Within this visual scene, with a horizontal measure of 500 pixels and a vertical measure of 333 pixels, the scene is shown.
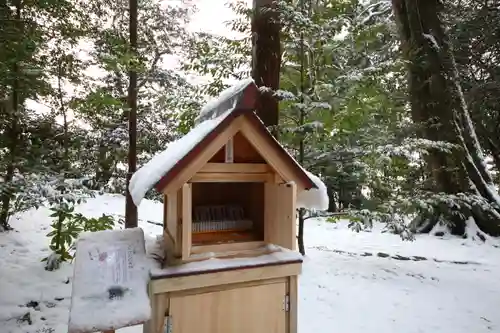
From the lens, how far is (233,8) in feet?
13.9

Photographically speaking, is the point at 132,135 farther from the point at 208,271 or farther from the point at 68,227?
the point at 208,271

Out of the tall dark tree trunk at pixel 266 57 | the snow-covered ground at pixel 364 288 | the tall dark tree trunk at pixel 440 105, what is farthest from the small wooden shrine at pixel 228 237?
the tall dark tree trunk at pixel 440 105

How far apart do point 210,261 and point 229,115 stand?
727 millimetres

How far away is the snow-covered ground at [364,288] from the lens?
2832 mm

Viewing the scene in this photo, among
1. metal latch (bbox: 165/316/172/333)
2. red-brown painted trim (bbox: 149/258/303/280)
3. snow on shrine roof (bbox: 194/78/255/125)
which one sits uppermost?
snow on shrine roof (bbox: 194/78/255/125)

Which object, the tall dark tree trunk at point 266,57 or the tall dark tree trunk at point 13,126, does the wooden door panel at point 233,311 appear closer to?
the tall dark tree trunk at point 13,126

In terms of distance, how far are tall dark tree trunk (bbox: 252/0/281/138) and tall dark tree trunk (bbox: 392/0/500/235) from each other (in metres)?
2.62

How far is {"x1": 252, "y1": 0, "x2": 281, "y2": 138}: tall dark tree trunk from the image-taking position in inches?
151

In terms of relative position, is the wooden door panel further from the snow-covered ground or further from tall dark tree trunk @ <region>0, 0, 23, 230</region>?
tall dark tree trunk @ <region>0, 0, 23, 230</region>

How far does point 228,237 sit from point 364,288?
2403 mm

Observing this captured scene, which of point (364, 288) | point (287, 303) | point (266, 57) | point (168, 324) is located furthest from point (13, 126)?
point (364, 288)

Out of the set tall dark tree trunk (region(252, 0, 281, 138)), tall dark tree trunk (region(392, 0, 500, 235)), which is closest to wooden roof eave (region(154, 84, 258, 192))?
tall dark tree trunk (region(252, 0, 281, 138))

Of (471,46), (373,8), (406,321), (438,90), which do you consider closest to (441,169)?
(438,90)

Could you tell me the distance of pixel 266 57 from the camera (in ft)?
12.7
